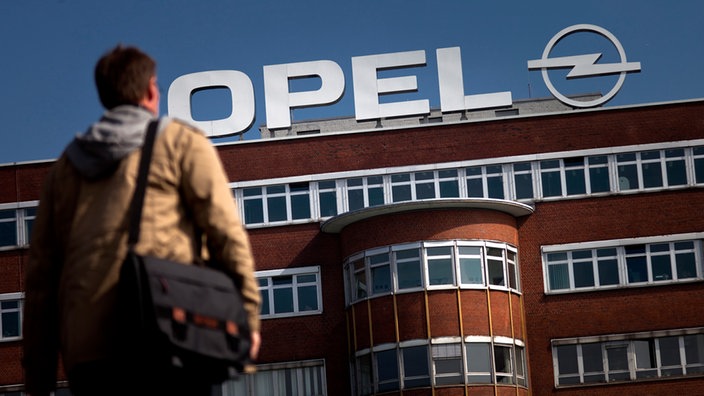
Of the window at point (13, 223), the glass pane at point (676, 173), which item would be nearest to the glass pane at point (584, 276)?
the glass pane at point (676, 173)

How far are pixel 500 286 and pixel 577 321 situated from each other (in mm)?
3030

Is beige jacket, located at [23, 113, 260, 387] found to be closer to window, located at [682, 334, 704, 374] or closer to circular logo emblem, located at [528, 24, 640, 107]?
window, located at [682, 334, 704, 374]

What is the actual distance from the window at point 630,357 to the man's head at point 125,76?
39244 millimetres

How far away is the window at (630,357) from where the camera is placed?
43094 millimetres

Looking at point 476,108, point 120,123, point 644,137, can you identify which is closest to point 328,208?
point 476,108

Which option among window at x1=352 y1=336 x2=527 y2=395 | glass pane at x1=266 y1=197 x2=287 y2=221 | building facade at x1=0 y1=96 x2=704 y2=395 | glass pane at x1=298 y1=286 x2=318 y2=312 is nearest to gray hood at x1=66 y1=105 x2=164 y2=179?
window at x1=352 y1=336 x2=527 y2=395

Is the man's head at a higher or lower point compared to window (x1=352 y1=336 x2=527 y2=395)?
lower

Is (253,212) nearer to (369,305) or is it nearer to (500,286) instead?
(369,305)

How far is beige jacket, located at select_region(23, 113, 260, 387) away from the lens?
454cm

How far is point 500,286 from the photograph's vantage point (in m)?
42.3

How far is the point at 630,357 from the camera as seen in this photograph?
4316 cm

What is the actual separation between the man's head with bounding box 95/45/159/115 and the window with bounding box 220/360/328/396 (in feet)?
128

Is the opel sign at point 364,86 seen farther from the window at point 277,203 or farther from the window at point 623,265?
the window at point 623,265

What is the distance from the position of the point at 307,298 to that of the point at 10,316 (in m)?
10.1
